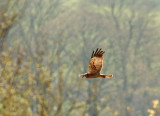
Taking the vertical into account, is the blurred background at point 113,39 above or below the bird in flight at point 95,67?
above

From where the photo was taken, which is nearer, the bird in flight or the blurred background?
the bird in flight

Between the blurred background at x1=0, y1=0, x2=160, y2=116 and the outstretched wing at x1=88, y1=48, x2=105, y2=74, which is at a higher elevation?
the blurred background at x1=0, y1=0, x2=160, y2=116

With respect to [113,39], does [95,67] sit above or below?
below

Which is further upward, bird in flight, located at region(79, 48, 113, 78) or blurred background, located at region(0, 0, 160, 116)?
blurred background, located at region(0, 0, 160, 116)

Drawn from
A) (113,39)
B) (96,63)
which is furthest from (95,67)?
(113,39)

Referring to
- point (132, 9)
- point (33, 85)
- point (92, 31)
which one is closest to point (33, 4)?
point (92, 31)

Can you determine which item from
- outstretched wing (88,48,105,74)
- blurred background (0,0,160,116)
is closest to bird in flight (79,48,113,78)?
outstretched wing (88,48,105,74)

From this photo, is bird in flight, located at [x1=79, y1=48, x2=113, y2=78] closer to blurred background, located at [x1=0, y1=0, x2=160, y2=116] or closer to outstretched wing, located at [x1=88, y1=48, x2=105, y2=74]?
outstretched wing, located at [x1=88, y1=48, x2=105, y2=74]

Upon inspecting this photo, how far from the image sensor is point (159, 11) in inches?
2180

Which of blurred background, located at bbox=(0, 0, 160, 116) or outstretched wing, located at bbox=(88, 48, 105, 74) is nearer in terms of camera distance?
outstretched wing, located at bbox=(88, 48, 105, 74)

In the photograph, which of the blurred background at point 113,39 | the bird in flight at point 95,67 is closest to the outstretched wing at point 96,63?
the bird in flight at point 95,67

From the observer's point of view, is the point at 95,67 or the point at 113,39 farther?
the point at 113,39

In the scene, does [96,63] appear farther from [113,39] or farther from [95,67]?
[113,39]

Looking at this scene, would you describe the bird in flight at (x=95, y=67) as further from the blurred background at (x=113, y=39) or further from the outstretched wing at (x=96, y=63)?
the blurred background at (x=113, y=39)
